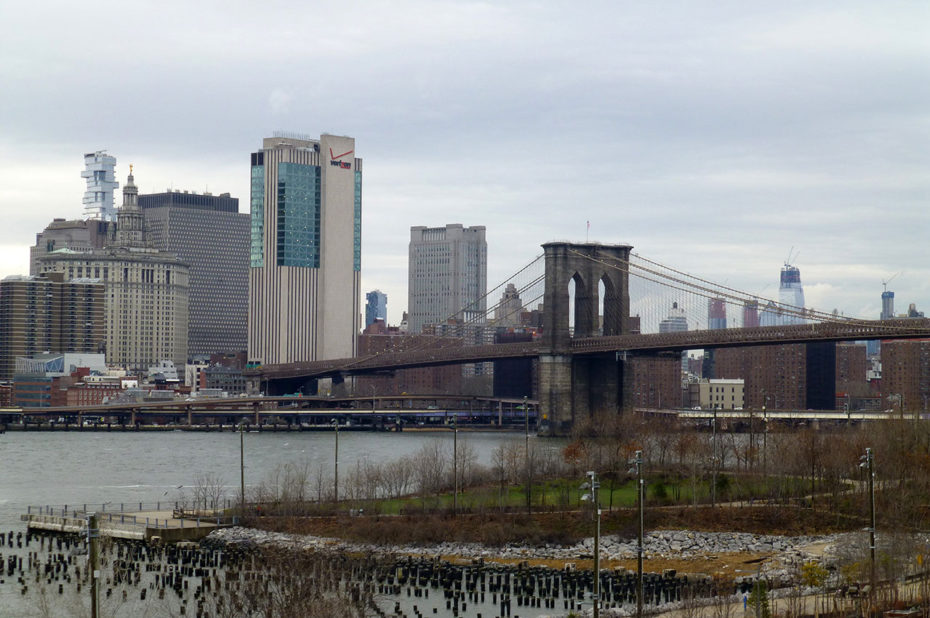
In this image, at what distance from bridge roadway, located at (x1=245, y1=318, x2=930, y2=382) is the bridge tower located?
53.1 inches

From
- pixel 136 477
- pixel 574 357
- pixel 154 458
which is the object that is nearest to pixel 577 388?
pixel 574 357

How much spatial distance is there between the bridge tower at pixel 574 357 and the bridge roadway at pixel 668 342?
1.35m

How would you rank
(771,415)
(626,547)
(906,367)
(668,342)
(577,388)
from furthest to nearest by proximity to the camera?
(906,367), (771,415), (577,388), (668,342), (626,547)

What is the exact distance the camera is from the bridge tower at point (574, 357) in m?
109

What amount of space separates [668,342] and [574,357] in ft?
35.6

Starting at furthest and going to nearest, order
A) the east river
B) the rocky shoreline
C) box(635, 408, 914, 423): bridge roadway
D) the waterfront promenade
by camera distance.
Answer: box(635, 408, 914, 423): bridge roadway < the waterfront promenade < the rocky shoreline < the east river

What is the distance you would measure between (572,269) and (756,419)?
20.5m

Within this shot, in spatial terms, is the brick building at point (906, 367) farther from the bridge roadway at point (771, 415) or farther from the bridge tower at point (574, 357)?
the bridge tower at point (574, 357)

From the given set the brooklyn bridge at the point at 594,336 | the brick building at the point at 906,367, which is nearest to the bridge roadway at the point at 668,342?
the brooklyn bridge at the point at 594,336

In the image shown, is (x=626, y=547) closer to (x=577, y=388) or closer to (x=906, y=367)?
(x=577, y=388)

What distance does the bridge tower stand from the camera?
109 meters

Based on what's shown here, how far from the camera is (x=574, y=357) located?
4358 inches

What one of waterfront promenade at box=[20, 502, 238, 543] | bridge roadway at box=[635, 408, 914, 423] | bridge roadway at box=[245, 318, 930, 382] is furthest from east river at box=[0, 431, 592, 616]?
bridge roadway at box=[635, 408, 914, 423]

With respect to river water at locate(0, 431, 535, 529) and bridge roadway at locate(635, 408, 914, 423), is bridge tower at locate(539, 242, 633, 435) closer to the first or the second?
river water at locate(0, 431, 535, 529)
